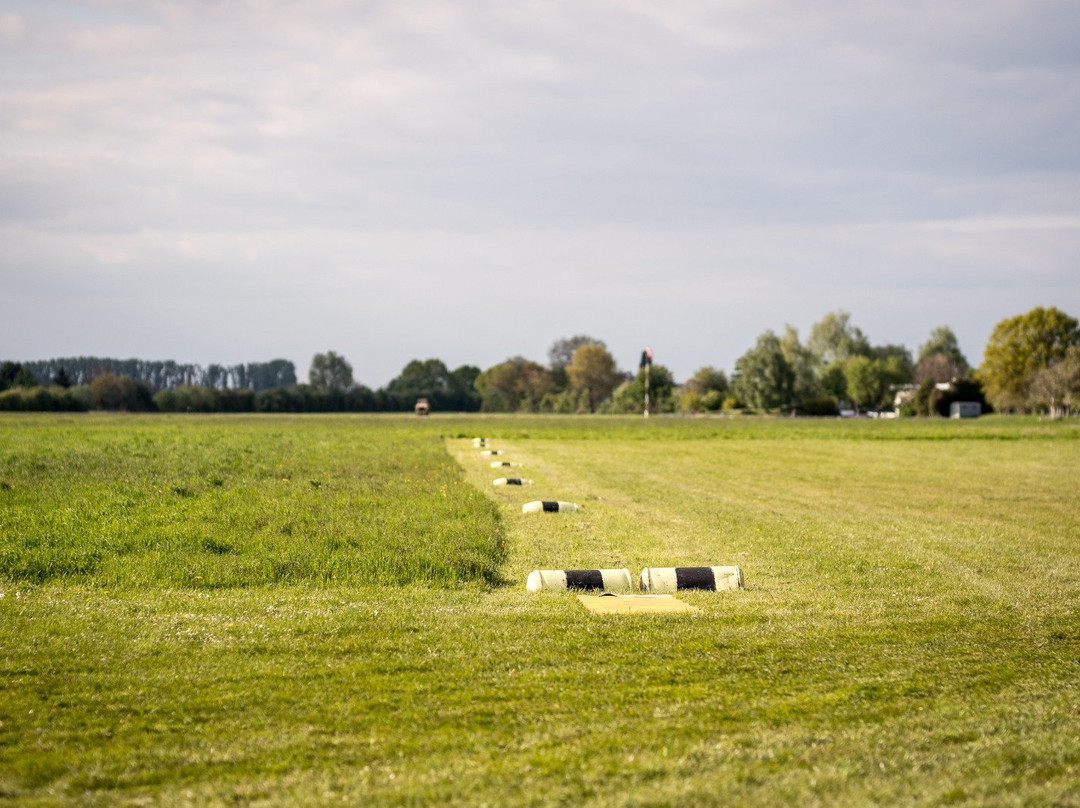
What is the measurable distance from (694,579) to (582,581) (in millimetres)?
1291

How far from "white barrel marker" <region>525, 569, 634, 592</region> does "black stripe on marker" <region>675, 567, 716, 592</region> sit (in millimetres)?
561

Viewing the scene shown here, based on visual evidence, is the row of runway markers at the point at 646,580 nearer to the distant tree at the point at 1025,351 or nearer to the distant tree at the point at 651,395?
the distant tree at the point at 1025,351

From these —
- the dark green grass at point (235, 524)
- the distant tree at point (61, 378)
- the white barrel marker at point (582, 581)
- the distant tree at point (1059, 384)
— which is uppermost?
the distant tree at point (61, 378)

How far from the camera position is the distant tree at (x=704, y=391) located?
146m

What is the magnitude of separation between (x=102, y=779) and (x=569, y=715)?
2.82 meters

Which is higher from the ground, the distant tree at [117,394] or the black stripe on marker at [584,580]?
the distant tree at [117,394]

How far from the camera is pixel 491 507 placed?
18484 millimetres

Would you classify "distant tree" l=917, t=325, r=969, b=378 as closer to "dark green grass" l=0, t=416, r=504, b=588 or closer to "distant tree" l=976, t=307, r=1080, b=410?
"distant tree" l=976, t=307, r=1080, b=410

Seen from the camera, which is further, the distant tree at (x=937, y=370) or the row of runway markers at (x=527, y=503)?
the distant tree at (x=937, y=370)

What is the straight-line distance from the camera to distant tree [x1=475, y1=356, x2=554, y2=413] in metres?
185

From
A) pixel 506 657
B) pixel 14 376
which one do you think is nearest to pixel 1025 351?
pixel 506 657

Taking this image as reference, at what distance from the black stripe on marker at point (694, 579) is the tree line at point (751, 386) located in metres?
85.5

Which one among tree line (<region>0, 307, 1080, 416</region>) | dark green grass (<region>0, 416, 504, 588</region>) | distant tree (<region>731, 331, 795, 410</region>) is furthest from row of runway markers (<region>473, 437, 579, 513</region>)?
distant tree (<region>731, 331, 795, 410</region>)

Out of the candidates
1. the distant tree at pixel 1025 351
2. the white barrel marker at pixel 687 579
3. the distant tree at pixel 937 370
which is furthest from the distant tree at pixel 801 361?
the white barrel marker at pixel 687 579
